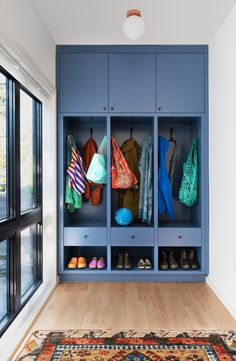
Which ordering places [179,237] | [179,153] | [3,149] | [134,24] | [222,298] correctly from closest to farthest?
[3,149]
[134,24]
[222,298]
[179,237]
[179,153]

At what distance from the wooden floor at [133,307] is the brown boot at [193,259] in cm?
19

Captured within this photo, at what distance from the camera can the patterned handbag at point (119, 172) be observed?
11.0ft

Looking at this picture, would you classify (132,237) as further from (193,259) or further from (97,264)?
(193,259)

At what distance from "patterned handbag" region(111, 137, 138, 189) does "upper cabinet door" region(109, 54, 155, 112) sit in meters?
0.46

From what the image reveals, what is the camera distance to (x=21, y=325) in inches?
89.1

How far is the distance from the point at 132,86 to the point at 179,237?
5.55 feet

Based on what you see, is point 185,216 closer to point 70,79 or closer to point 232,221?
point 232,221

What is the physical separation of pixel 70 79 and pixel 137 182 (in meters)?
1.35

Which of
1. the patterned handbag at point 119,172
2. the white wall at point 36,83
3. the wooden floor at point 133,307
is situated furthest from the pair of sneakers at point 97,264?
the patterned handbag at point 119,172

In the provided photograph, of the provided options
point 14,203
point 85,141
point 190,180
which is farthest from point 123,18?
point 14,203

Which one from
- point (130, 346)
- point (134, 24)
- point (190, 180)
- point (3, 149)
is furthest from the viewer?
point (190, 180)

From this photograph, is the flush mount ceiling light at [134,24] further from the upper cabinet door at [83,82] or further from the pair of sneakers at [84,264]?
the pair of sneakers at [84,264]

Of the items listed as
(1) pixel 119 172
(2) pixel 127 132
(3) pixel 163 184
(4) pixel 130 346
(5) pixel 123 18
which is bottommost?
(4) pixel 130 346

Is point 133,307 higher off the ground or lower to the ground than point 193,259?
lower
